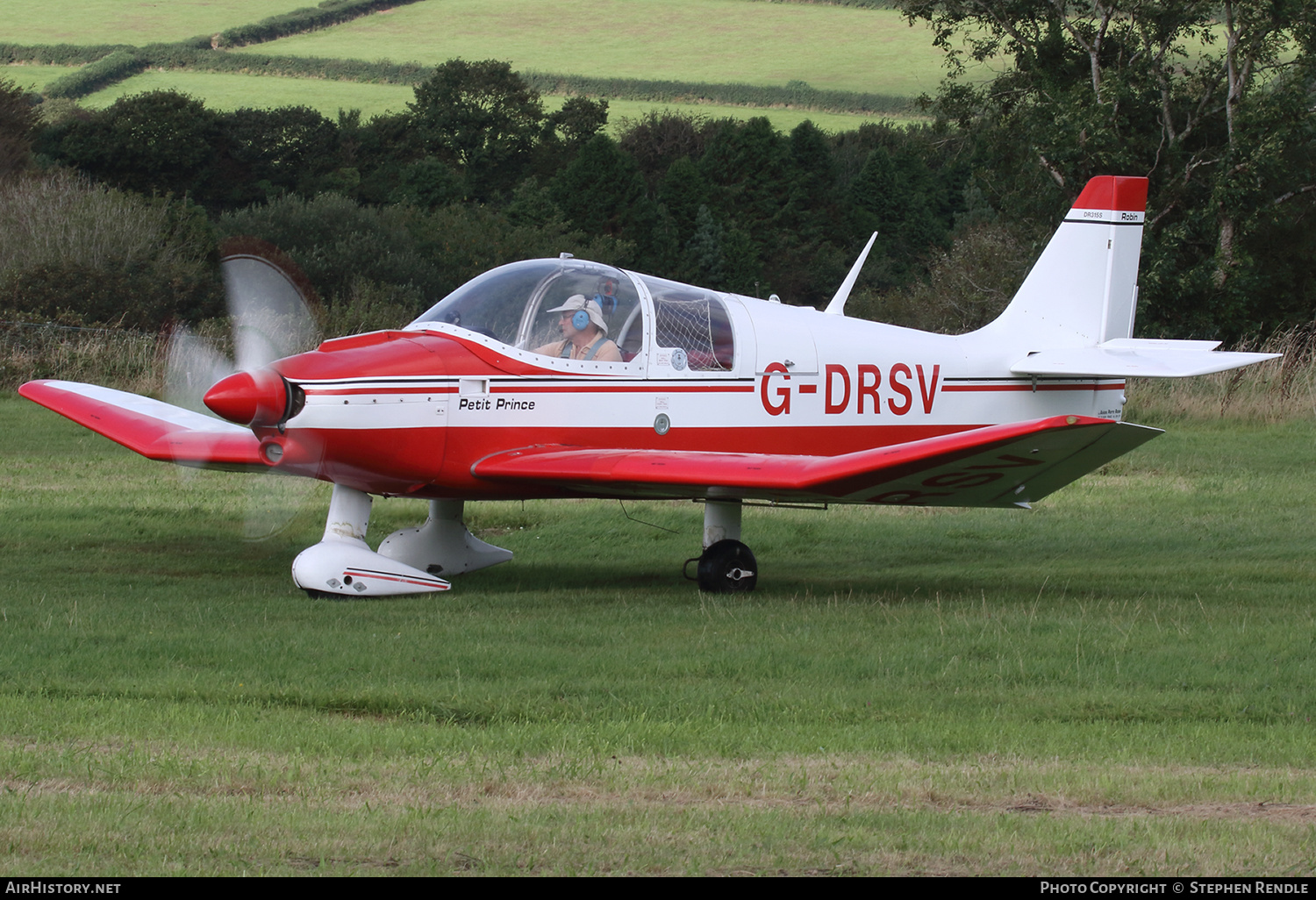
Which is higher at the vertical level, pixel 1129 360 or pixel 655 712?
pixel 1129 360

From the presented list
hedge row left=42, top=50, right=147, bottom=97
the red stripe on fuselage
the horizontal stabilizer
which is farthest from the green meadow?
the red stripe on fuselage

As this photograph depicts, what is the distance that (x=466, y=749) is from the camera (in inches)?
213

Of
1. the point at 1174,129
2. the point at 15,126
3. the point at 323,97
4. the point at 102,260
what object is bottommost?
the point at 102,260

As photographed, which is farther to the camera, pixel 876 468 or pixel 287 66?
pixel 287 66

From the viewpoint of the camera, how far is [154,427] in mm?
11203

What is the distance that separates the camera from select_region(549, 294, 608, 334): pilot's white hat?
9.80 metres

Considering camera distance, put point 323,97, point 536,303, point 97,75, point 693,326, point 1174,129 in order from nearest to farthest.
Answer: point 536,303
point 693,326
point 1174,129
point 97,75
point 323,97

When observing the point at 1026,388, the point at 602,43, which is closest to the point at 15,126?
the point at 602,43

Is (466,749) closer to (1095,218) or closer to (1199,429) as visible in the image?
(1095,218)

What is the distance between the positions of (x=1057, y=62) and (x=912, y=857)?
29.5m

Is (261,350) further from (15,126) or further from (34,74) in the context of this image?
(34,74)

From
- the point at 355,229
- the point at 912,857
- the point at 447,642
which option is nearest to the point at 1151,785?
the point at 912,857

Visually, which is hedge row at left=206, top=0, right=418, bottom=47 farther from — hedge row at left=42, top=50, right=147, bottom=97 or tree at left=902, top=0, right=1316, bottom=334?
tree at left=902, top=0, right=1316, bottom=334

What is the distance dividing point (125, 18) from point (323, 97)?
12.5m
